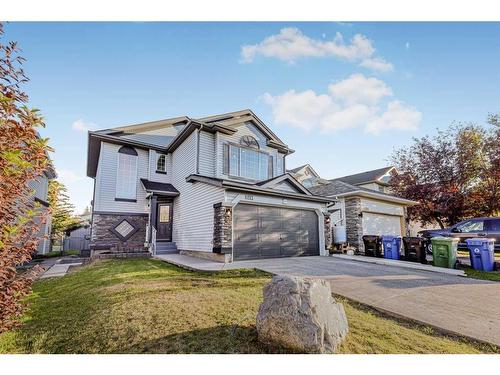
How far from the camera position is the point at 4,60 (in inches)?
117

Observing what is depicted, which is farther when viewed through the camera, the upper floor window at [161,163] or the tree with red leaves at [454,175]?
the tree with red leaves at [454,175]

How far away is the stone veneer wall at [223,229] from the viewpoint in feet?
31.9

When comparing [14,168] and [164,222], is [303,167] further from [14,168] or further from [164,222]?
[14,168]

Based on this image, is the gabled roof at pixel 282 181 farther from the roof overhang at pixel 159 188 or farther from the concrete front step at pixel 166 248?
the concrete front step at pixel 166 248

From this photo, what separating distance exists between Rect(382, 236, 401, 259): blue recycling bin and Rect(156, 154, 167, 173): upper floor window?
13016 millimetres

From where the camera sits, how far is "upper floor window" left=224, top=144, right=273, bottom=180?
13.7m

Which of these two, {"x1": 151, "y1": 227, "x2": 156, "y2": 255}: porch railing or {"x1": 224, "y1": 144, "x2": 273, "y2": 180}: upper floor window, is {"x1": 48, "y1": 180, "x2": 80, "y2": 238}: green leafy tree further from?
{"x1": 224, "y1": 144, "x2": 273, "y2": 180}: upper floor window

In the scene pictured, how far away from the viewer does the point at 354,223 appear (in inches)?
581

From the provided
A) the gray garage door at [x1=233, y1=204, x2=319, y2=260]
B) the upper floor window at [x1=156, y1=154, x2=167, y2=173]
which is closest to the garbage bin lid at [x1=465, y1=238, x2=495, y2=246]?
the gray garage door at [x1=233, y1=204, x2=319, y2=260]

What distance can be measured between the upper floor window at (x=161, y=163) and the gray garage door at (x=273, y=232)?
7.49m

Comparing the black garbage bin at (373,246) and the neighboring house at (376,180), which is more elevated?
the neighboring house at (376,180)

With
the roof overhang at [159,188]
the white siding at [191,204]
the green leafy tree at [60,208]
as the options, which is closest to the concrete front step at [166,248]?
the white siding at [191,204]
